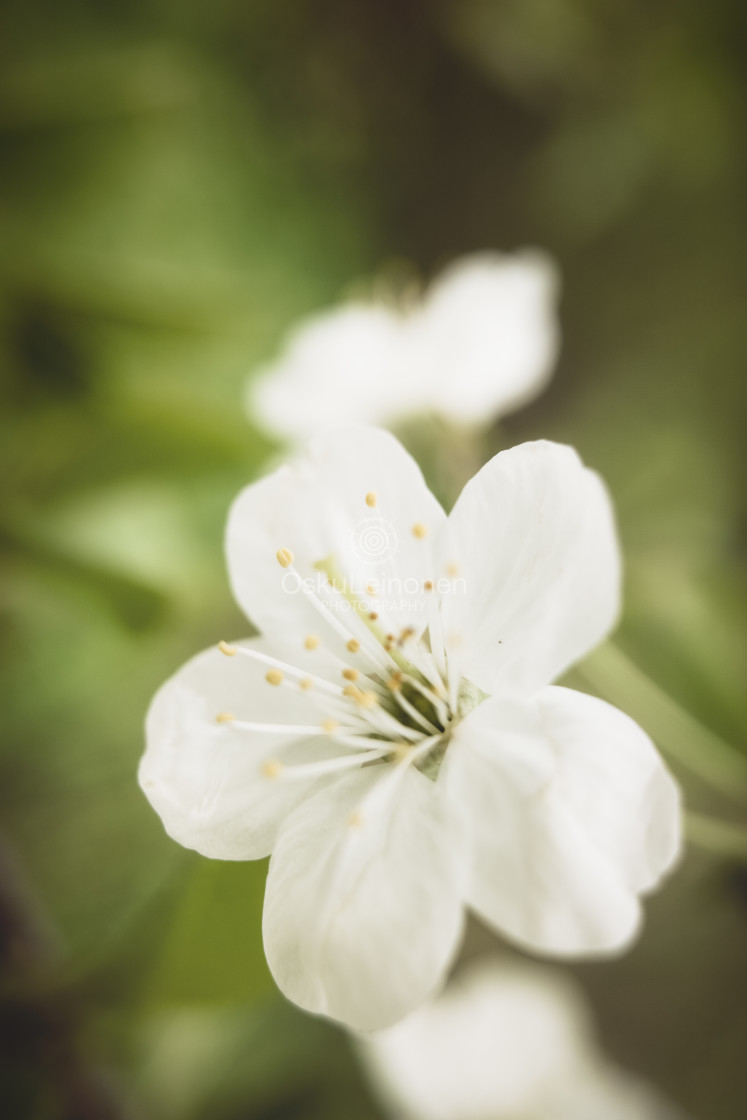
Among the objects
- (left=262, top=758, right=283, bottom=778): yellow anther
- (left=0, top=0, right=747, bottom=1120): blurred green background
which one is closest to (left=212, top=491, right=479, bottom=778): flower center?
(left=262, top=758, right=283, bottom=778): yellow anther

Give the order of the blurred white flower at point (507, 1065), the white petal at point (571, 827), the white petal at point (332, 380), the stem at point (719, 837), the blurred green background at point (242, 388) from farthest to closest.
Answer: the blurred white flower at point (507, 1065)
the white petal at point (332, 380)
the blurred green background at point (242, 388)
the stem at point (719, 837)
the white petal at point (571, 827)

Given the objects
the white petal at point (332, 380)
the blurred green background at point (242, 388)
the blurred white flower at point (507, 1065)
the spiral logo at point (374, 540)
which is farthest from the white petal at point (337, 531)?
the blurred white flower at point (507, 1065)

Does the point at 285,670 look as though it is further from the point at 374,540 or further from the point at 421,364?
the point at 421,364

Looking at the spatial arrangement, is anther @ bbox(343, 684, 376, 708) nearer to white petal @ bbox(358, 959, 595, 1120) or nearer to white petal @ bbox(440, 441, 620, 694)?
white petal @ bbox(440, 441, 620, 694)

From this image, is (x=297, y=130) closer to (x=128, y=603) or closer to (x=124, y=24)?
(x=124, y=24)

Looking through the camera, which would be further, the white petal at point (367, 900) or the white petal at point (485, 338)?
the white petal at point (485, 338)

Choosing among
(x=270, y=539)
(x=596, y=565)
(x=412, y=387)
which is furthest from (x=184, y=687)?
(x=412, y=387)

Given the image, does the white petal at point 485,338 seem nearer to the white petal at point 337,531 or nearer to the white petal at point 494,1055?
the white petal at point 337,531
